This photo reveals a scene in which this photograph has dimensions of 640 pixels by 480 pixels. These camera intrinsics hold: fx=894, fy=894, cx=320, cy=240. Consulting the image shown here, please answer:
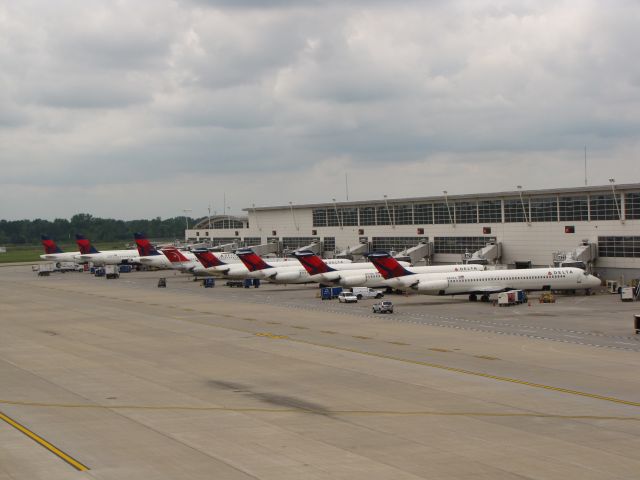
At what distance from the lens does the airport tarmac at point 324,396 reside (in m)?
31.5

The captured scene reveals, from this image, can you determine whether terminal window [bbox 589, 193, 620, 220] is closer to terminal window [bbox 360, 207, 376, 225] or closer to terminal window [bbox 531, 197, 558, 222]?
terminal window [bbox 531, 197, 558, 222]

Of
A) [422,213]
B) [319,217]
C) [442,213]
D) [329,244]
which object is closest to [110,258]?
[319,217]

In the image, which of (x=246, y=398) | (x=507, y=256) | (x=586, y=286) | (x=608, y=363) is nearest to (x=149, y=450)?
(x=246, y=398)

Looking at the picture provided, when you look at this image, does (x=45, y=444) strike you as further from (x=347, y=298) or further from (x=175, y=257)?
(x=175, y=257)

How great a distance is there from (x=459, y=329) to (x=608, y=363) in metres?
20.2

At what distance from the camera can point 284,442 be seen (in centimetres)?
3447

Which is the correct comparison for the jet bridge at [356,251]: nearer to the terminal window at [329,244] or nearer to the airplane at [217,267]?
the terminal window at [329,244]

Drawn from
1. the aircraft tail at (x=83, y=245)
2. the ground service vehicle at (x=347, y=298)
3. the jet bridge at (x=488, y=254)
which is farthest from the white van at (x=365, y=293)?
the aircraft tail at (x=83, y=245)

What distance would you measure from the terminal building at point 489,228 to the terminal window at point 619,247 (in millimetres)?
120

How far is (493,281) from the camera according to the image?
97.5m

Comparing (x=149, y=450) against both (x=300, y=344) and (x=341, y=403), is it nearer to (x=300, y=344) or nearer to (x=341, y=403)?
(x=341, y=403)

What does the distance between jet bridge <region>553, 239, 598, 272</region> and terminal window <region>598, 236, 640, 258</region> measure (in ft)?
3.01

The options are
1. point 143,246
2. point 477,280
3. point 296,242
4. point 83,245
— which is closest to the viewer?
point 477,280

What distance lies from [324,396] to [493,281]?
56674 mm
